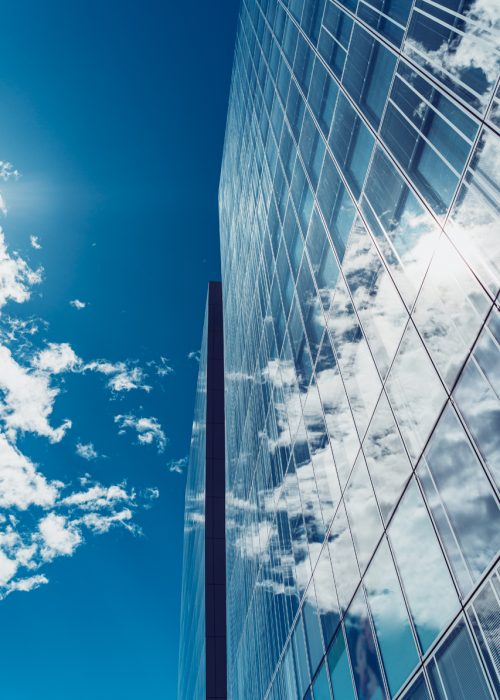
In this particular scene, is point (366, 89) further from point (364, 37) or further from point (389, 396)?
point (389, 396)

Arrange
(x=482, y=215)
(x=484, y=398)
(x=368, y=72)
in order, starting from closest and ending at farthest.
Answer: (x=484, y=398), (x=482, y=215), (x=368, y=72)

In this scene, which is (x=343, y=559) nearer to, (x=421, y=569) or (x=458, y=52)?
(x=421, y=569)

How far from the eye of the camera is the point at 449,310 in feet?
33.4

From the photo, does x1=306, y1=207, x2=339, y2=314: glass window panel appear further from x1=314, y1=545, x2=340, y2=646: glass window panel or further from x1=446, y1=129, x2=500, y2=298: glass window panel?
x1=314, y1=545, x2=340, y2=646: glass window panel

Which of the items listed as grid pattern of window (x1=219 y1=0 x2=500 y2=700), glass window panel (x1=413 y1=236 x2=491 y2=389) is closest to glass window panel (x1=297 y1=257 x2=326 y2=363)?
grid pattern of window (x1=219 y1=0 x2=500 y2=700)

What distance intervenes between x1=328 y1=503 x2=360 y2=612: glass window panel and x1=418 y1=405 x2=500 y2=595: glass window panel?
16.5ft

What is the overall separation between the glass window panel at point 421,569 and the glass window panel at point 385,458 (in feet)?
1.46

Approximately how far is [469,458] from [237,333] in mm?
36790

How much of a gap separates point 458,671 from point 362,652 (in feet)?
16.1

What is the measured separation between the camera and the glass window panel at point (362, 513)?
43.3 feet

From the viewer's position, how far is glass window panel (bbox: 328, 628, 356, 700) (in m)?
14.2

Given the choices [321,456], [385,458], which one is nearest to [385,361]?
[385,458]

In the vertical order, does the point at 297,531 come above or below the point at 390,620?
above

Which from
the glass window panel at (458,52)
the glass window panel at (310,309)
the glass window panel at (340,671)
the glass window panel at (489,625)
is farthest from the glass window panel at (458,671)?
the glass window panel at (310,309)
